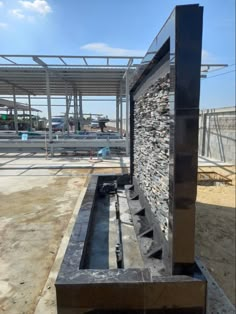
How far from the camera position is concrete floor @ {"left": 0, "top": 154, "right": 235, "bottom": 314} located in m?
2.25

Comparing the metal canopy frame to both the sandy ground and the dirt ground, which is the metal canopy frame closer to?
the sandy ground

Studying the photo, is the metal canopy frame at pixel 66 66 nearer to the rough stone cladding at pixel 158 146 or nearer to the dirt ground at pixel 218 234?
the dirt ground at pixel 218 234

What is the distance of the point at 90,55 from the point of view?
7617mm

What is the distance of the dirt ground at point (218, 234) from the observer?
3.02 metres

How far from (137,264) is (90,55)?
669cm

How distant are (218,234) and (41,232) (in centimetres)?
260

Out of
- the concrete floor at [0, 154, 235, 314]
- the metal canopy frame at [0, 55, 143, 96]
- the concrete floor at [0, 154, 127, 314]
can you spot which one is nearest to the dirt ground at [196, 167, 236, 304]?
the concrete floor at [0, 154, 235, 314]

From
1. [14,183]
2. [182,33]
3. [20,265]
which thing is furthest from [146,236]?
[14,183]

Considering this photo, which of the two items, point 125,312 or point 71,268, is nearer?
point 125,312

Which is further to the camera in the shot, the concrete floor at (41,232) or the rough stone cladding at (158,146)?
the concrete floor at (41,232)

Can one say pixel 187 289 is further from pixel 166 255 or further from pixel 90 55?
pixel 90 55

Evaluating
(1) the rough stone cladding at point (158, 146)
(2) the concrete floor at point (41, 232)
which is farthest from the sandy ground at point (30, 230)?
(1) the rough stone cladding at point (158, 146)

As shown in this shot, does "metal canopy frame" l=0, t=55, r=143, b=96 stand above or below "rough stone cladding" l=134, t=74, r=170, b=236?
above

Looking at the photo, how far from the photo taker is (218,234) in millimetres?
3871
